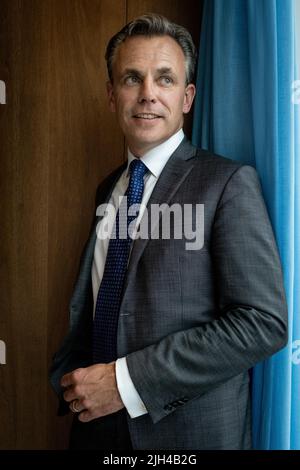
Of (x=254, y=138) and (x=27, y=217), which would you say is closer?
(x=254, y=138)

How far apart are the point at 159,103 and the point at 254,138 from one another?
0.89 feet

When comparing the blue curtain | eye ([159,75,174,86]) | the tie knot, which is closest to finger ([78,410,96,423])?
the blue curtain

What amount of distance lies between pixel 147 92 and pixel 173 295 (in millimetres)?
539

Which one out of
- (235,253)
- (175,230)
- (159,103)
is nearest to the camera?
(235,253)

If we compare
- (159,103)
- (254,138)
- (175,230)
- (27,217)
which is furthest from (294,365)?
(27,217)

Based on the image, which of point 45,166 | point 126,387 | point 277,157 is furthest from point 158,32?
point 126,387

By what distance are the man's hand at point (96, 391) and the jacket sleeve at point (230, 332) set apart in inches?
2.3

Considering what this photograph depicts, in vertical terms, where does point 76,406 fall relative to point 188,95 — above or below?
below

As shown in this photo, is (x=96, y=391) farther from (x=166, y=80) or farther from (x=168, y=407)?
(x=166, y=80)

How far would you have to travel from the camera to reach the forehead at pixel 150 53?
129cm

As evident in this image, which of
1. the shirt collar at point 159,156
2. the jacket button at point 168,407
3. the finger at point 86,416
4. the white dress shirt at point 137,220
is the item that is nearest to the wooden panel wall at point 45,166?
the white dress shirt at point 137,220

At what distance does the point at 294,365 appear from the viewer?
1195mm

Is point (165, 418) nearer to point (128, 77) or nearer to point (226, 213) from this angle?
point (226, 213)

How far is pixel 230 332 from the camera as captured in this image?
3.47ft
